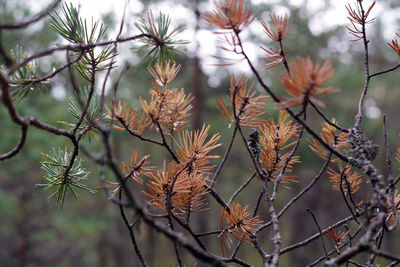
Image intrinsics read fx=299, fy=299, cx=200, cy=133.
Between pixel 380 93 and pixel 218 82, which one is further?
pixel 380 93

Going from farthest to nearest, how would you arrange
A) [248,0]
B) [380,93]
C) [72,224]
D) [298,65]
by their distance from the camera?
[380,93] → [72,224] → [248,0] → [298,65]

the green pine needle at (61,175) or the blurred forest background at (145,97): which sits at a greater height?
the blurred forest background at (145,97)

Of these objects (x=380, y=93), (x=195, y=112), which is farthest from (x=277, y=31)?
(x=380, y=93)

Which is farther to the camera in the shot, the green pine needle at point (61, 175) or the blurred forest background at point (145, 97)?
the blurred forest background at point (145, 97)

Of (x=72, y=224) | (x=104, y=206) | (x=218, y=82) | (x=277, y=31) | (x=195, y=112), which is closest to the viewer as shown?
(x=277, y=31)

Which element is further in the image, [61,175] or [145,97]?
[145,97]

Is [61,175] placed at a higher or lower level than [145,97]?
lower

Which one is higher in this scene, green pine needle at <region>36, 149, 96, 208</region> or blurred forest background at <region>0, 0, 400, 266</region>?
blurred forest background at <region>0, 0, 400, 266</region>

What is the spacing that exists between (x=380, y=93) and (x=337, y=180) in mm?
7754

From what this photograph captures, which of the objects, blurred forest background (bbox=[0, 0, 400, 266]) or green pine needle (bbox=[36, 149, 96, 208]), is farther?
blurred forest background (bbox=[0, 0, 400, 266])

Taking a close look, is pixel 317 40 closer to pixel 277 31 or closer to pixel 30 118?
pixel 277 31

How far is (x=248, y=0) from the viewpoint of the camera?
3.96 metres

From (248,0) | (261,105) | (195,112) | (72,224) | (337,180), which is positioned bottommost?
(337,180)

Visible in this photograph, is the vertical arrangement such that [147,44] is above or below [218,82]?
below
